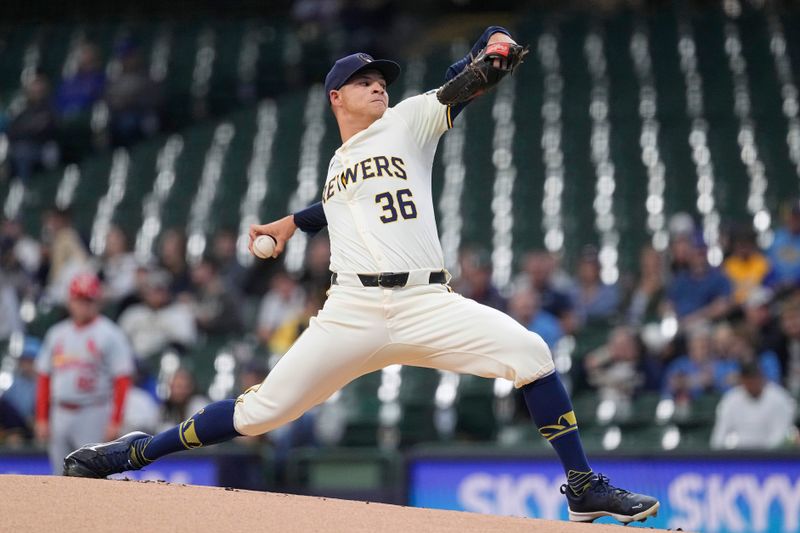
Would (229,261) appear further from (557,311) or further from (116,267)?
(557,311)

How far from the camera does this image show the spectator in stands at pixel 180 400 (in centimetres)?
852

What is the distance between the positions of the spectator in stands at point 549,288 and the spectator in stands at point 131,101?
6553 millimetres

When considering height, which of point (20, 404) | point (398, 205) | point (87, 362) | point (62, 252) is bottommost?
point (20, 404)

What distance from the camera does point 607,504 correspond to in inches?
172

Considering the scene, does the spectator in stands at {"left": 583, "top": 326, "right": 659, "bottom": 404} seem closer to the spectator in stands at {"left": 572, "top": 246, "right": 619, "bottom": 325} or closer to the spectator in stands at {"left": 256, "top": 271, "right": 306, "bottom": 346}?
the spectator in stands at {"left": 572, "top": 246, "right": 619, "bottom": 325}

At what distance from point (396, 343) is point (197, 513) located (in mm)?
885

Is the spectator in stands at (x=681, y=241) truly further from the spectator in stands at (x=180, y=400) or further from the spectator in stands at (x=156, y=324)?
the spectator in stands at (x=156, y=324)

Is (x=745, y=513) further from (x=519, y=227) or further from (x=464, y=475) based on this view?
(x=519, y=227)

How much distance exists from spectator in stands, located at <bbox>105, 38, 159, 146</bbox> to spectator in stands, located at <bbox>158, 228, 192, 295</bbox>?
4066 millimetres

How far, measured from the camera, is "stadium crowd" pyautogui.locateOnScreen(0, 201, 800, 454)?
8117 mm

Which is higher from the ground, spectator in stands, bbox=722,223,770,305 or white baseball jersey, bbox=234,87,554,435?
spectator in stands, bbox=722,223,770,305

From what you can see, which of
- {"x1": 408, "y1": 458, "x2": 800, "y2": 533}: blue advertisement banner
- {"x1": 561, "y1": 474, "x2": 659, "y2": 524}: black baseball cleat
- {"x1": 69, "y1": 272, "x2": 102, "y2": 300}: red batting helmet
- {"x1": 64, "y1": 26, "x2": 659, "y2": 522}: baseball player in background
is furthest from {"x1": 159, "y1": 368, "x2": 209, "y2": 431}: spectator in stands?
{"x1": 561, "y1": 474, "x2": 659, "y2": 524}: black baseball cleat

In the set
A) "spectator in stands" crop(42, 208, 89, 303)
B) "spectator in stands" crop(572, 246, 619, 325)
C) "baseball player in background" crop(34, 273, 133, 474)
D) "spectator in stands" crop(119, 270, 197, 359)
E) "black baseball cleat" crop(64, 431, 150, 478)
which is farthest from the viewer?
"spectator in stands" crop(42, 208, 89, 303)

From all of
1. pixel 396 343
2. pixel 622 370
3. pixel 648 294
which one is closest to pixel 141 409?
pixel 622 370
